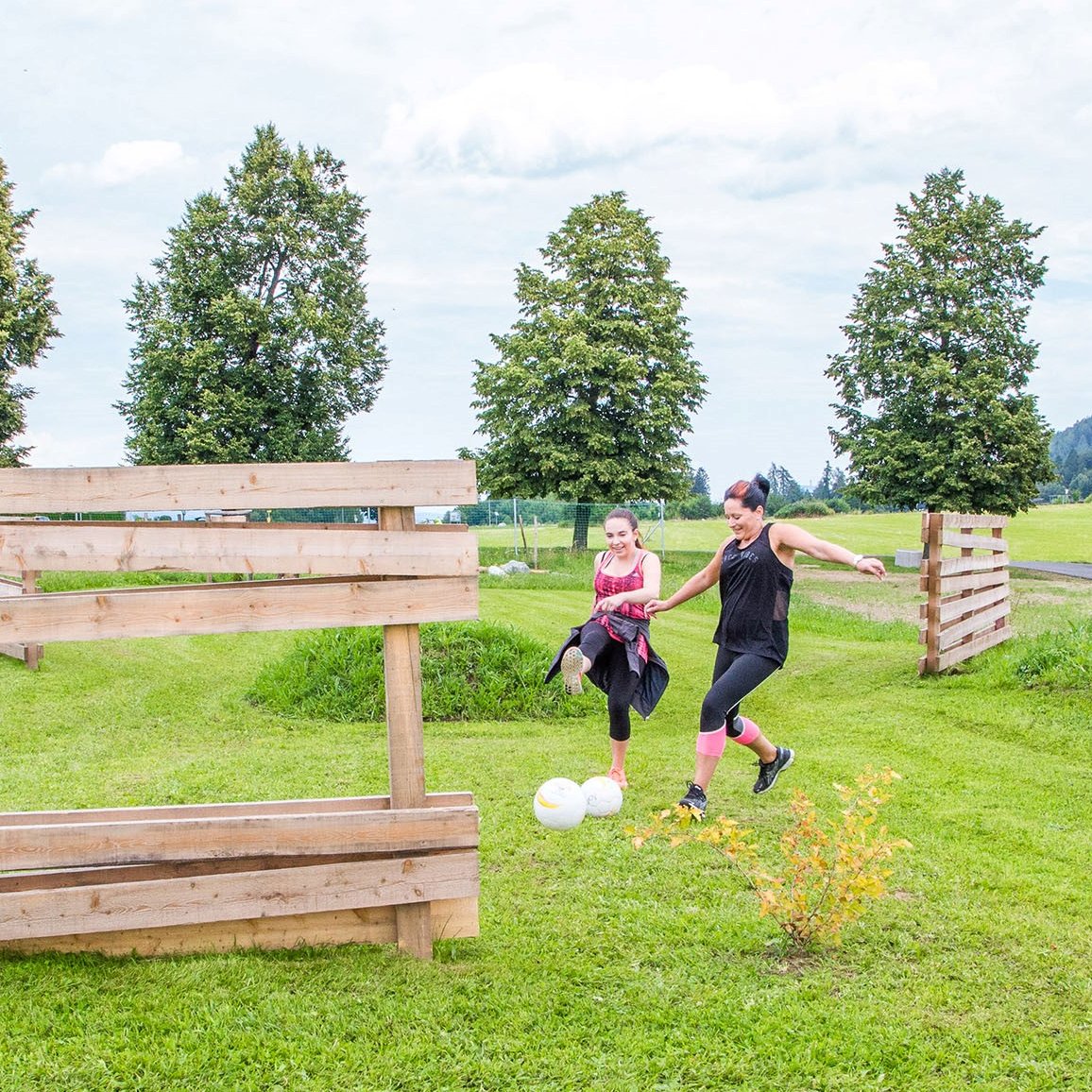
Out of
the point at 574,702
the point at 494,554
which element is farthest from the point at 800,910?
the point at 494,554

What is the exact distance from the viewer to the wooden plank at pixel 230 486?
3410 mm

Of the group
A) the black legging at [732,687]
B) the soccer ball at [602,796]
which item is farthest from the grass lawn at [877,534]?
the soccer ball at [602,796]

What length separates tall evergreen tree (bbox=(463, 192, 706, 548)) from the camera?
1345 inches

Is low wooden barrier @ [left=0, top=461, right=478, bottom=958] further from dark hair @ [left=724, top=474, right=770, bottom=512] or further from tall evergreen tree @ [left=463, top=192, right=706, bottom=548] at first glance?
tall evergreen tree @ [left=463, top=192, right=706, bottom=548]

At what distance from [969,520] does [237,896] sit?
31.9 ft

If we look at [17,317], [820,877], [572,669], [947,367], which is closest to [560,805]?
[572,669]

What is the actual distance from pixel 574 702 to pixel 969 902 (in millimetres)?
5512

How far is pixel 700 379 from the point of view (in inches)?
1444

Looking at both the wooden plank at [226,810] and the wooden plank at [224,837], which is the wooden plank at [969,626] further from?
the wooden plank at [224,837]

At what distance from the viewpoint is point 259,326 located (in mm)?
32469

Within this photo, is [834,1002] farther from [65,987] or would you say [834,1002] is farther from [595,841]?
[65,987]

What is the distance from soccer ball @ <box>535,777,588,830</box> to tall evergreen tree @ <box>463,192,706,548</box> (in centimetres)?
2885

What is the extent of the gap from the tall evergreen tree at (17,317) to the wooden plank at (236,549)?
26.7 metres

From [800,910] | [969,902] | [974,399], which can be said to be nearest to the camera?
[800,910]
